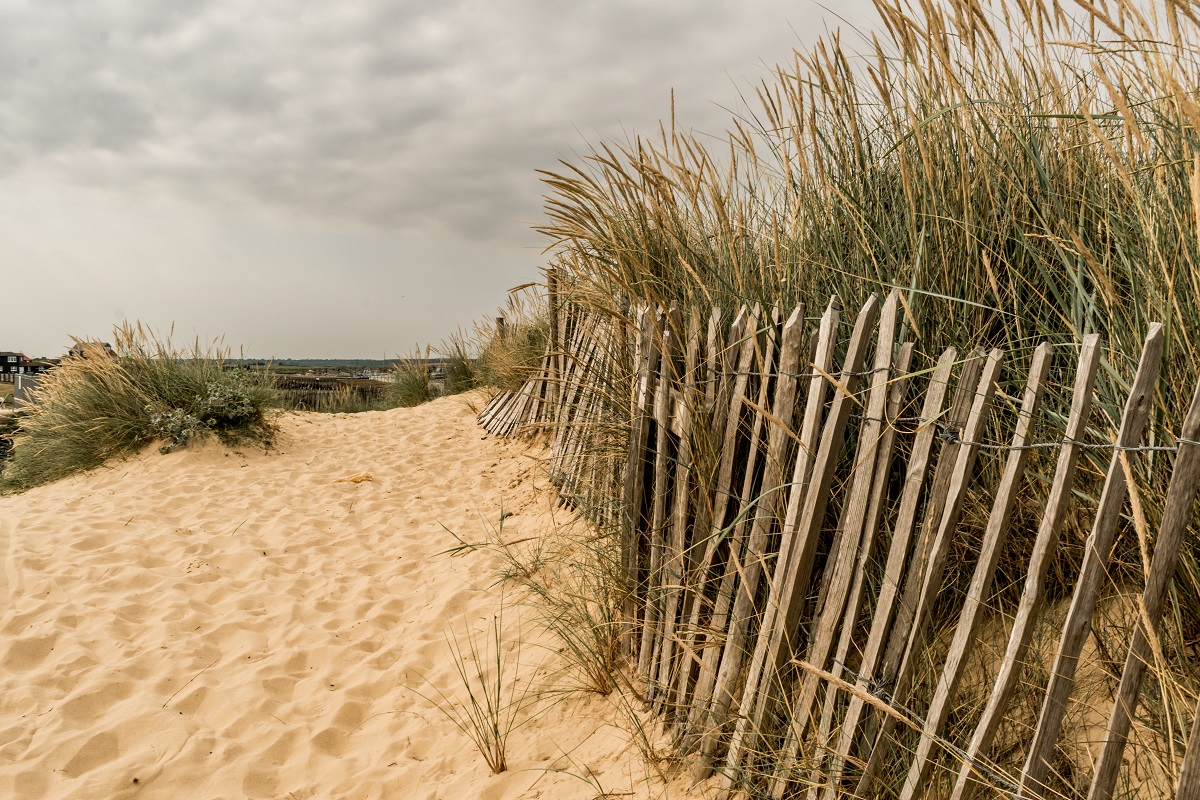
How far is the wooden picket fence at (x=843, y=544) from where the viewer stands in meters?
1.50

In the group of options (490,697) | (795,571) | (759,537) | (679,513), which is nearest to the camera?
(795,571)

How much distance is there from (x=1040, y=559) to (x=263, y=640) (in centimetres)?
383

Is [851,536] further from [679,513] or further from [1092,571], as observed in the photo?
[679,513]

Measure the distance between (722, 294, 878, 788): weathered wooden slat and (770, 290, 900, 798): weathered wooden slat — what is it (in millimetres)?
52

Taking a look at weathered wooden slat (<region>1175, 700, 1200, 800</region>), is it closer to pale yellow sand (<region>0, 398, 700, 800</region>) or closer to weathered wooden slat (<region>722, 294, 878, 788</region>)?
weathered wooden slat (<region>722, 294, 878, 788</region>)

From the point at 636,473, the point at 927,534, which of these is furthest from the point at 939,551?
the point at 636,473

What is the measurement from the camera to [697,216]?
327 cm

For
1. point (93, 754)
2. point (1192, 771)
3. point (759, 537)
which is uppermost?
point (759, 537)

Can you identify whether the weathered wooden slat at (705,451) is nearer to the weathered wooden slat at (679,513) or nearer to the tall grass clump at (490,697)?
the weathered wooden slat at (679,513)

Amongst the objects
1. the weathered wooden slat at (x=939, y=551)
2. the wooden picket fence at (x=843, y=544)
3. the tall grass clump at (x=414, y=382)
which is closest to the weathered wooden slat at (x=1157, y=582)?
the wooden picket fence at (x=843, y=544)

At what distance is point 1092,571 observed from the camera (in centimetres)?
147

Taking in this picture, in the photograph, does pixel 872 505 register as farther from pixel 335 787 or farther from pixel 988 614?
pixel 335 787

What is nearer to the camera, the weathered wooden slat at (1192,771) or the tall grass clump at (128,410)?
the weathered wooden slat at (1192,771)

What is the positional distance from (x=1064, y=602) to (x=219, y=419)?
26.3ft
